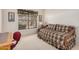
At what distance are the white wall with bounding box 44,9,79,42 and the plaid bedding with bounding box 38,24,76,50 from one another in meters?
0.05

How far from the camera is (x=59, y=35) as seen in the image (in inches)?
57.2

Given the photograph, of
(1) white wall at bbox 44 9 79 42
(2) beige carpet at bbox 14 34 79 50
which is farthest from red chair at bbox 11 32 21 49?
(1) white wall at bbox 44 9 79 42

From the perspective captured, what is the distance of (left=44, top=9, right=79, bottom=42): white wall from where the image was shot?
4.68 ft

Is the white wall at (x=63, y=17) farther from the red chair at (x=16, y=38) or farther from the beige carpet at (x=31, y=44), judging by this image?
the red chair at (x=16, y=38)

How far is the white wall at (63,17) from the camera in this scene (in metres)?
1.43

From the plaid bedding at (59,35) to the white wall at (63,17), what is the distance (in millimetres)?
53

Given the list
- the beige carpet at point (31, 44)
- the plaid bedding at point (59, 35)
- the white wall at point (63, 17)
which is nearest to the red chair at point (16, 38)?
the beige carpet at point (31, 44)

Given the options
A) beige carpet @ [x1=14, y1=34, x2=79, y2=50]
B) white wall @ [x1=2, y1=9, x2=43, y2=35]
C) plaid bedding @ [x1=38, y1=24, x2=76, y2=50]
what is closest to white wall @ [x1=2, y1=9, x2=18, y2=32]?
white wall @ [x1=2, y1=9, x2=43, y2=35]

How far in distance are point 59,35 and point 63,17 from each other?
22cm

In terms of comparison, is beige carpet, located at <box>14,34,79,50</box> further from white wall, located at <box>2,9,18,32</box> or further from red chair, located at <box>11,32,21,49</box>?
white wall, located at <box>2,9,18,32</box>

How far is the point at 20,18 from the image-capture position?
4.75 feet

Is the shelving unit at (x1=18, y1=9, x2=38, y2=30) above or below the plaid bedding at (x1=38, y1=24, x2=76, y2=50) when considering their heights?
above
